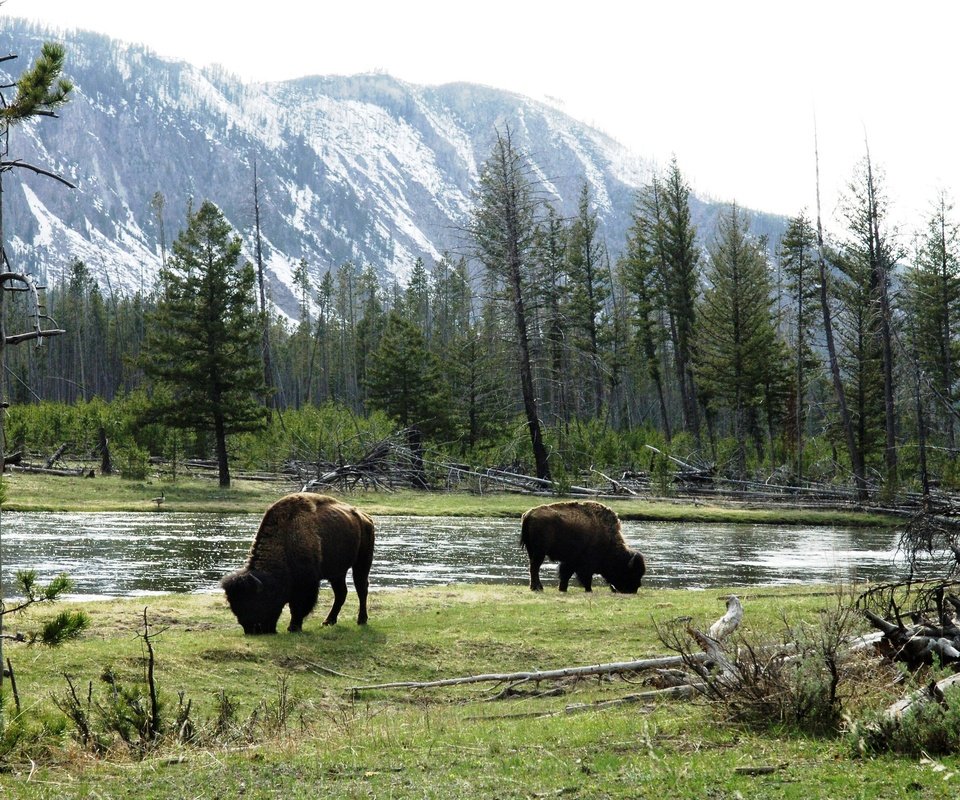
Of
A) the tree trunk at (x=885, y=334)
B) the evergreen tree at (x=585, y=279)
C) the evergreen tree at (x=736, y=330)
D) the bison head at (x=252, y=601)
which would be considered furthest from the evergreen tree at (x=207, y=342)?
the bison head at (x=252, y=601)

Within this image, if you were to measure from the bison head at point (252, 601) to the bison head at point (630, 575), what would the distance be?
309 inches

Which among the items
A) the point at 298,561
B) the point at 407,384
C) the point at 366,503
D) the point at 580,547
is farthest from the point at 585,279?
the point at 298,561

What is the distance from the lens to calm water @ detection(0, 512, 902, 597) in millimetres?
19672

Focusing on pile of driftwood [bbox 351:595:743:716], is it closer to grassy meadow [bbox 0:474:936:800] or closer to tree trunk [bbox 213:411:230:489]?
grassy meadow [bbox 0:474:936:800]

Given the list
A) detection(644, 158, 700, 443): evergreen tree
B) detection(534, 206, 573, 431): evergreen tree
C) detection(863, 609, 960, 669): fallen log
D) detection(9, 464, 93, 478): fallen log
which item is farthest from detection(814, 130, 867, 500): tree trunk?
detection(9, 464, 93, 478): fallen log

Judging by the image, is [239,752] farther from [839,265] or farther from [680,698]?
[839,265]

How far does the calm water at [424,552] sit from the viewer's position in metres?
19.7

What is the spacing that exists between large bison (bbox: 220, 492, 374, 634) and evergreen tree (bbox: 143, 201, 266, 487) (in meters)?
29.6

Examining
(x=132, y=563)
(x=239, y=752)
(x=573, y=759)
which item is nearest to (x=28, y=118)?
(x=239, y=752)

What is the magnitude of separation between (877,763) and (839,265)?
37.5 m

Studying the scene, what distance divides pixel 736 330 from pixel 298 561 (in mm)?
43756

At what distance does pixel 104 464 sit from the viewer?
144 ft

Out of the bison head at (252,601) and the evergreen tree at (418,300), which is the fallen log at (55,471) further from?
the evergreen tree at (418,300)

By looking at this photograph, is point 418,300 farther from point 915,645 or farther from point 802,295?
point 915,645
